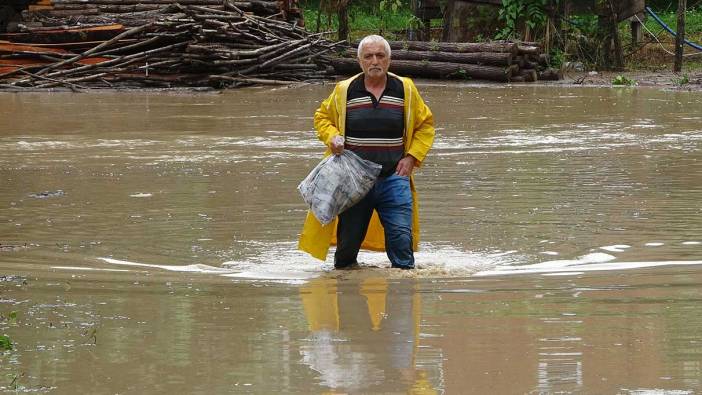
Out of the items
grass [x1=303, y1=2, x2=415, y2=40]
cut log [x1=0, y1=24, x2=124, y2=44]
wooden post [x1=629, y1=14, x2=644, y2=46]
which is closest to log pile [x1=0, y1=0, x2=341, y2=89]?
cut log [x1=0, y1=24, x2=124, y2=44]

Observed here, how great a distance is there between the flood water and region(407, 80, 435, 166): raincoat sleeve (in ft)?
2.28

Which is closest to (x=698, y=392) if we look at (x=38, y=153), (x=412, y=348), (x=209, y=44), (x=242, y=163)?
(x=412, y=348)

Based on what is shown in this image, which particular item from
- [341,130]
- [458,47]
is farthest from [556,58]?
[341,130]

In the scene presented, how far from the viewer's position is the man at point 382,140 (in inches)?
293

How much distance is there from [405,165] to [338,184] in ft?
1.42

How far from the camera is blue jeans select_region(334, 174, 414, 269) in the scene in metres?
7.51

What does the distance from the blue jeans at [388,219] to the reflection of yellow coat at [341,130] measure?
0.37ft

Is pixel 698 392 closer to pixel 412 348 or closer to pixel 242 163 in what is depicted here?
pixel 412 348

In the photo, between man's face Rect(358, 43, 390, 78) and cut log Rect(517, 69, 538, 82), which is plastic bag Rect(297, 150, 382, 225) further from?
cut log Rect(517, 69, 538, 82)

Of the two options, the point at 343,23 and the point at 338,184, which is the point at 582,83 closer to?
the point at 343,23

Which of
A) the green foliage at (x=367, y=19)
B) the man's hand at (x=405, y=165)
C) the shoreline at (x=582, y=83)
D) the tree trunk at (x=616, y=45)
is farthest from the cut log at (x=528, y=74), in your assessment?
the man's hand at (x=405, y=165)

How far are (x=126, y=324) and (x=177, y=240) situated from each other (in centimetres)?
279

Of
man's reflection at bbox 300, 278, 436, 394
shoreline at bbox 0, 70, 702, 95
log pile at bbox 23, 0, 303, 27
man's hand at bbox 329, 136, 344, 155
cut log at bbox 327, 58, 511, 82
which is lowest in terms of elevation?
shoreline at bbox 0, 70, 702, 95

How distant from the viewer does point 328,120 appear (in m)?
7.57
